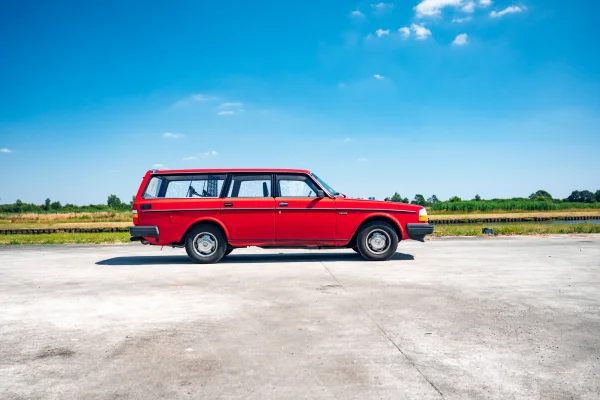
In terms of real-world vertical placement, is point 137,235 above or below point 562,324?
above

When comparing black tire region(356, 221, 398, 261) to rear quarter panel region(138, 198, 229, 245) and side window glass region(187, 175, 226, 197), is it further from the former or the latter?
side window glass region(187, 175, 226, 197)

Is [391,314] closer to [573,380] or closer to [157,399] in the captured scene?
[573,380]

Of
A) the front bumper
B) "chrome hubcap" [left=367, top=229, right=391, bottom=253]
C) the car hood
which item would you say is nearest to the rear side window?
the car hood

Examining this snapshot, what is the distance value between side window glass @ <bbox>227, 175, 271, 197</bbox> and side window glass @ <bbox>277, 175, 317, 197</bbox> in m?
0.30

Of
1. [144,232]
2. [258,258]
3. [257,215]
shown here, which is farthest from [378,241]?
[144,232]

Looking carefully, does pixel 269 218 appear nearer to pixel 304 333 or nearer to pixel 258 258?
pixel 258 258

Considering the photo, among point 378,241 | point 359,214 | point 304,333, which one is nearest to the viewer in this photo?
point 304,333

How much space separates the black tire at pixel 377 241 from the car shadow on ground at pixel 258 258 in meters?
0.30

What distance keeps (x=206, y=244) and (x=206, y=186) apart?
1.23m

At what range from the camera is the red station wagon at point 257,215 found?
959cm

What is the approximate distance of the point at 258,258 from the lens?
1064 centimetres

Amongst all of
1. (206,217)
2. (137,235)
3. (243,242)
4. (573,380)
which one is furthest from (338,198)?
(573,380)

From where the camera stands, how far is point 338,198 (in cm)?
973

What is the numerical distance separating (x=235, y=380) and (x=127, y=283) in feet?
15.5
